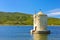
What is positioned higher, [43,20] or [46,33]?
[43,20]

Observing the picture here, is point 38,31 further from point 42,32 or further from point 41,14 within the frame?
point 41,14

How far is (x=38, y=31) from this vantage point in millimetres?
47719

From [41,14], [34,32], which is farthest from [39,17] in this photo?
[34,32]

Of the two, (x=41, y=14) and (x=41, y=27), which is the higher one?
(x=41, y=14)

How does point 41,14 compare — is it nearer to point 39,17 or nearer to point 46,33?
point 39,17

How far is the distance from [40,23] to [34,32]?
2789mm

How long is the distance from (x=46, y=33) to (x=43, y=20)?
3239mm

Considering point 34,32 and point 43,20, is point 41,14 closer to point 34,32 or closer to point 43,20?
point 43,20

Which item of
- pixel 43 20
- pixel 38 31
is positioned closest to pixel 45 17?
pixel 43 20

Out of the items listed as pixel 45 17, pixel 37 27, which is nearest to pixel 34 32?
pixel 37 27

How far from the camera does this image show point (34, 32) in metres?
49.4

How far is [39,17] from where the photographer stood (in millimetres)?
48406

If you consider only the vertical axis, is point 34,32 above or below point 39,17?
below

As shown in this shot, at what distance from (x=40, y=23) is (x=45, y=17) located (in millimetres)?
1890
